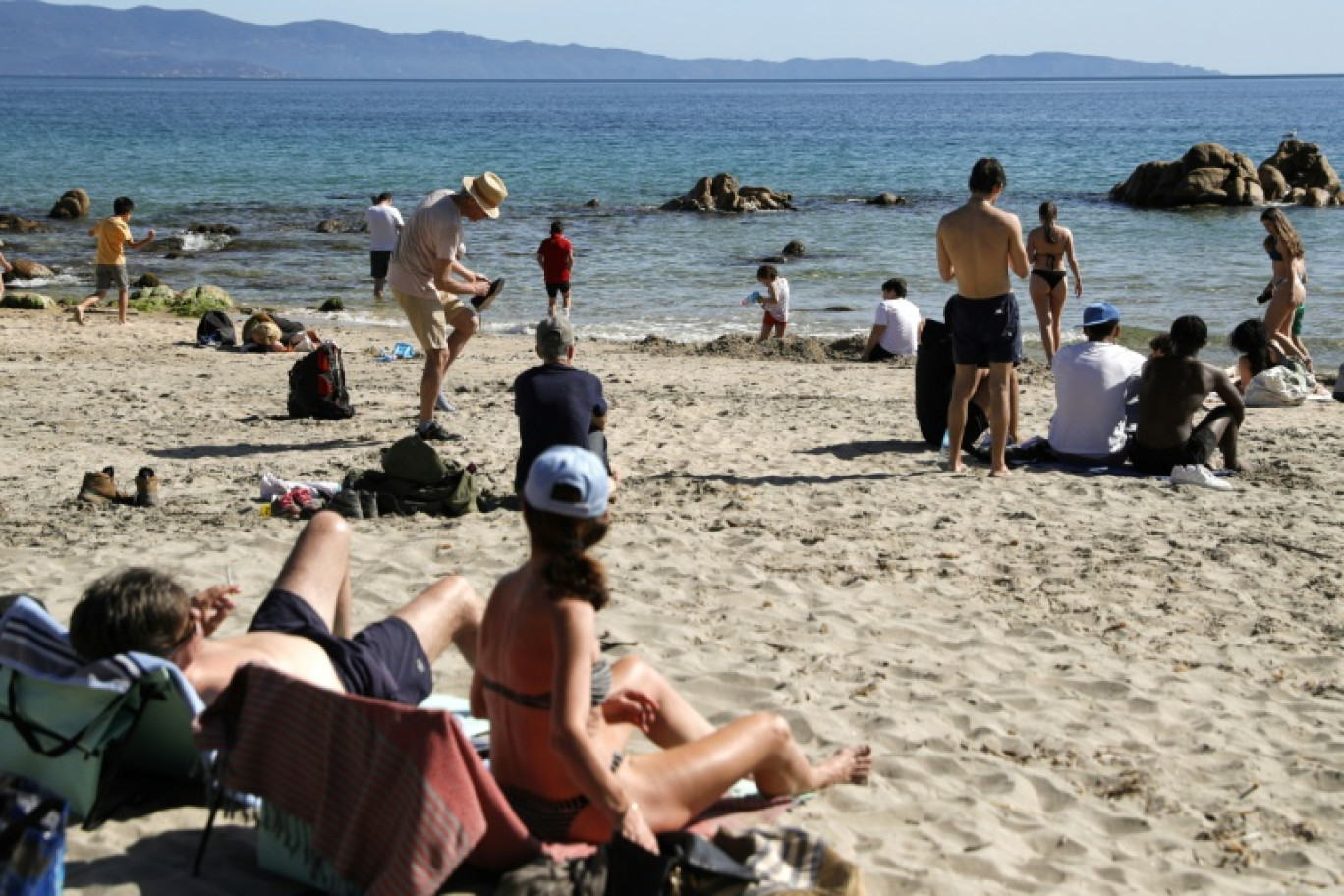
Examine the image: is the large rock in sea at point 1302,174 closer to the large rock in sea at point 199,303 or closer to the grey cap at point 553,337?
the large rock in sea at point 199,303

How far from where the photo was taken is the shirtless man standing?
8109 millimetres

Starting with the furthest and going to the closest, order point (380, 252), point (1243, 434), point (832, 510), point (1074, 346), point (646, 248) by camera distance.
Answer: point (646, 248)
point (380, 252)
point (1243, 434)
point (1074, 346)
point (832, 510)

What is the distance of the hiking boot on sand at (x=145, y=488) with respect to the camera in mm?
7566

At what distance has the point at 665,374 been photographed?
13305mm

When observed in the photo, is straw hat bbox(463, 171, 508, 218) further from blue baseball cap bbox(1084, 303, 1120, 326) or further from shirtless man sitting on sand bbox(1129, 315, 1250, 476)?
shirtless man sitting on sand bbox(1129, 315, 1250, 476)

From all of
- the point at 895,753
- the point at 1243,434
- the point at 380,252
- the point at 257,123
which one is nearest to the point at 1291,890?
the point at 895,753

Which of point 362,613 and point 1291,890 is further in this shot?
point 362,613

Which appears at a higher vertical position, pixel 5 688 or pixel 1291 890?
pixel 5 688

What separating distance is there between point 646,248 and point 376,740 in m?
25.3

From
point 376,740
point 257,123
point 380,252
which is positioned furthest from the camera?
point 257,123

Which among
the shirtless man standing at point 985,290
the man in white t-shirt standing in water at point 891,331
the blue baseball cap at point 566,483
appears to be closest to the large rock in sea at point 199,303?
the man in white t-shirt standing in water at point 891,331

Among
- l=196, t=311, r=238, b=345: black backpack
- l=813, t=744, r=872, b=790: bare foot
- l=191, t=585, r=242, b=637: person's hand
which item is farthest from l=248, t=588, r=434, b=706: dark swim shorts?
l=196, t=311, r=238, b=345: black backpack

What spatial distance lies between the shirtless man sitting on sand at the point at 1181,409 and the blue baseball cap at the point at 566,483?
5.74 m

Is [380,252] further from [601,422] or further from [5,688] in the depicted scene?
[5,688]
